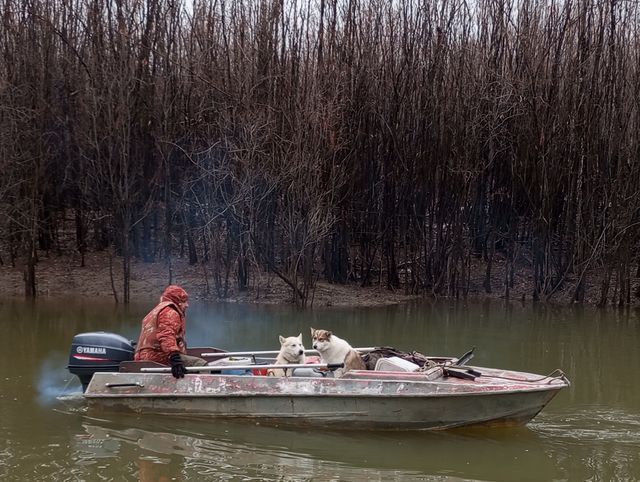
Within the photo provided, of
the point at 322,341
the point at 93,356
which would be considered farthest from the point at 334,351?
the point at 93,356

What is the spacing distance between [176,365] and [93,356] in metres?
1.39

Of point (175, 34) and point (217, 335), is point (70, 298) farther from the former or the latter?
point (175, 34)

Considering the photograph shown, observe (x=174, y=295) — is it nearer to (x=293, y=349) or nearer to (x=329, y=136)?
(x=293, y=349)

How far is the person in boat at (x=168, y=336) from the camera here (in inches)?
363

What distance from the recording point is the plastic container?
9148mm

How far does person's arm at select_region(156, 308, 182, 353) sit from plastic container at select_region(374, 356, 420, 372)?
243 cm

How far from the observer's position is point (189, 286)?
23.3 meters

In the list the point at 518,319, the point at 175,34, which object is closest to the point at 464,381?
the point at 518,319

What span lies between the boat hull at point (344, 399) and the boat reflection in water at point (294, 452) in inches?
6.1

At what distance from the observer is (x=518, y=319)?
64.5 feet

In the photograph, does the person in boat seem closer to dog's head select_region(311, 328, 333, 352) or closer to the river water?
the river water

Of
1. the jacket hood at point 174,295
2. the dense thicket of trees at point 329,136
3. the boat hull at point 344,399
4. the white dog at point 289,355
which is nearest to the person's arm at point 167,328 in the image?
the jacket hood at point 174,295

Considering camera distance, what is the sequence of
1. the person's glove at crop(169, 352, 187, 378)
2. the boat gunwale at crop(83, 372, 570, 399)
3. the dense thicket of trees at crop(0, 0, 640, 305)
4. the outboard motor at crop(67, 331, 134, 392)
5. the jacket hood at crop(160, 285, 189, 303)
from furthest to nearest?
the dense thicket of trees at crop(0, 0, 640, 305) < the outboard motor at crop(67, 331, 134, 392) < the jacket hood at crop(160, 285, 189, 303) < the person's glove at crop(169, 352, 187, 378) < the boat gunwale at crop(83, 372, 570, 399)

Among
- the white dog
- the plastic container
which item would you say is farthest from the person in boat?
the plastic container
